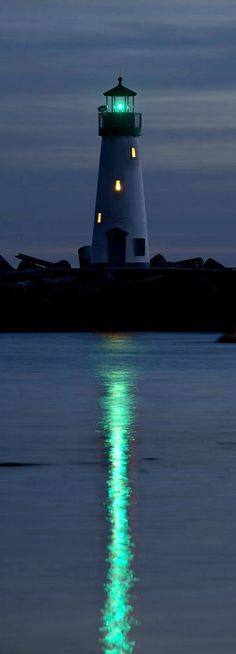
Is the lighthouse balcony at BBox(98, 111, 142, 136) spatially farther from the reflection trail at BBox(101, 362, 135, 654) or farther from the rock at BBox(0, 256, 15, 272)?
the reflection trail at BBox(101, 362, 135, 654)

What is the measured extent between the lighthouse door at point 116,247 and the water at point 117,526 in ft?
97.6

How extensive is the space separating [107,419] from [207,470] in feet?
24.5

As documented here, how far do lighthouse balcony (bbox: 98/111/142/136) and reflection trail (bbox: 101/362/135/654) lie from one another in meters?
34.0

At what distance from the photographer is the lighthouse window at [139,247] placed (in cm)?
5712

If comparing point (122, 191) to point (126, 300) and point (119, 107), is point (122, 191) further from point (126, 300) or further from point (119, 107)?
point (126, 300)

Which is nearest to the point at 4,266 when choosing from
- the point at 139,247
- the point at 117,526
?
the point at 139,247

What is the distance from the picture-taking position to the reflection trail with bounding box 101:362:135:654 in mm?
7914

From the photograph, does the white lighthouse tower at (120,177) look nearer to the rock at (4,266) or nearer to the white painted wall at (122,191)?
the white painted wall at (122,191)

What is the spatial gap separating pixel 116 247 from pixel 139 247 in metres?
0.92

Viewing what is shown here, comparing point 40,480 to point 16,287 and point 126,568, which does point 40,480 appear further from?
point 16,287

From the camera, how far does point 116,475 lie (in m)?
15.0

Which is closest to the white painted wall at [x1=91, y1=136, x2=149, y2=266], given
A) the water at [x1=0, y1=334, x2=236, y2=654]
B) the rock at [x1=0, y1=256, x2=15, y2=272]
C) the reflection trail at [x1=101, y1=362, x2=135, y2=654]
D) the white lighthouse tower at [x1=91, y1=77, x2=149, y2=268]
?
the white lighthouse tower at [x1=91, y1=77, x2=149, y2=268]

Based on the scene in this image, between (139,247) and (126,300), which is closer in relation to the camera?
(126,300)

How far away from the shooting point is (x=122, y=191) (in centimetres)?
5619
